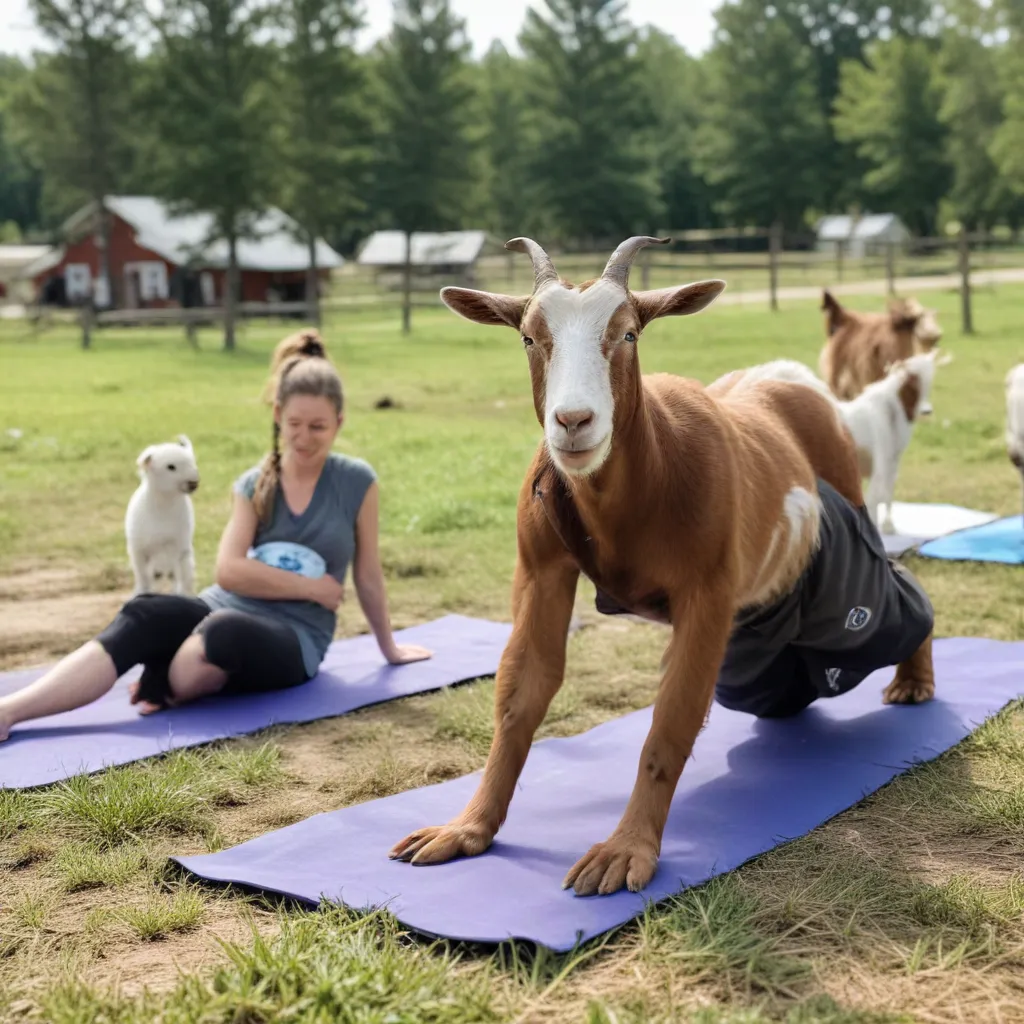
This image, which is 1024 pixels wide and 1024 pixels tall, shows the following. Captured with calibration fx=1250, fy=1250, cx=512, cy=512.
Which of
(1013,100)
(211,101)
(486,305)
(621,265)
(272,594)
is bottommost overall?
(272,594)

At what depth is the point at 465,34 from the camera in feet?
133

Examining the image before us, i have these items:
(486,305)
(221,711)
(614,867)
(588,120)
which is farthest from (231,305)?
(588,120)

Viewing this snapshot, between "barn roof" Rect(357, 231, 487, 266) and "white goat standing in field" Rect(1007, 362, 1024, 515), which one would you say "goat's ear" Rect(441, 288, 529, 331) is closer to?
"white goat standing in field" Rect(1007, 362, 1024, 515)

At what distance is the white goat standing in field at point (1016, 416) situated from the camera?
26.0 ft

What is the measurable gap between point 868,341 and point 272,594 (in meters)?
6.18


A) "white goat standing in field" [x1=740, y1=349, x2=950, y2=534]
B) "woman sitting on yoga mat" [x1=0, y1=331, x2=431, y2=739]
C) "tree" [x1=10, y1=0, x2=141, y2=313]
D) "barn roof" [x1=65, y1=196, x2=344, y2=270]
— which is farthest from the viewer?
"barn roof" [x1=65, y1=196, x2=344, y2=270]

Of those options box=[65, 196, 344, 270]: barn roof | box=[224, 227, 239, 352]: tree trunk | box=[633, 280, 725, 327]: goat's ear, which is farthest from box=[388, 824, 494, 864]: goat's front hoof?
box=[65, 196, 344, 270]: barn roof

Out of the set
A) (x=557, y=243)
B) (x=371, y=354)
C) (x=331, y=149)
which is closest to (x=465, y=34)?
(x=331, y=149)

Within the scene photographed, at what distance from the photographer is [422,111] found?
132 feet

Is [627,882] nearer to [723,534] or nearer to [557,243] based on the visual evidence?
[723,534]

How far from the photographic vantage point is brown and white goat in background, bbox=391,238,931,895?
3324 millimetres

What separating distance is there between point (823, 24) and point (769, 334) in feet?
196

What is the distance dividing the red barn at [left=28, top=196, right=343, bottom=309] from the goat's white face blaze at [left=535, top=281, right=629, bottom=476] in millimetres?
37460

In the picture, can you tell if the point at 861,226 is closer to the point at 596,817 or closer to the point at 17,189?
the point at 17,189
